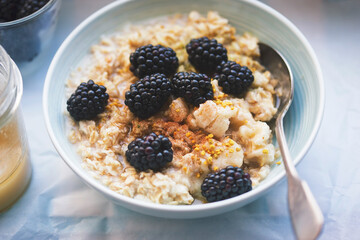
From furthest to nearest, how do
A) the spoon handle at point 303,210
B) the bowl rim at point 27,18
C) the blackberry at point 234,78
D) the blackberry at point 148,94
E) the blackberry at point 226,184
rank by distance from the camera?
the bowl rim at point 27,18 → the blackberry at point 234,78 → the blackberry at point 148,94 → the blackberry at point 226,184 → the spoon handle at point 303,210

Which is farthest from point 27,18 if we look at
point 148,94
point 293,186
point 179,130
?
point 293,186

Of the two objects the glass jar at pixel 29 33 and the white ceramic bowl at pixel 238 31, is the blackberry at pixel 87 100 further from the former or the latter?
the glass jar at pixel 29 33

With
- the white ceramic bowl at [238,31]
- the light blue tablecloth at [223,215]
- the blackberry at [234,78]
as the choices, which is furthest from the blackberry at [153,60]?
the light blue tablecloth at [223,215]

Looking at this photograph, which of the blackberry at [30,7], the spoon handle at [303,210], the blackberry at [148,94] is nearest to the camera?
the spoon handle at [303,210]

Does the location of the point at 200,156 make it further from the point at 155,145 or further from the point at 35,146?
the point at 35,146

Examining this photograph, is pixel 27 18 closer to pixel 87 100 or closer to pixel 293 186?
pixel 87 100

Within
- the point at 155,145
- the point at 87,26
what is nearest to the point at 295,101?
the point at 155,145

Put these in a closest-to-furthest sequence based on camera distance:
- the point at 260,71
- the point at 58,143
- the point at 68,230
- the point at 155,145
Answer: the point at 155,145
the point at 58,143
the point at 68,230
the point at 260,71
